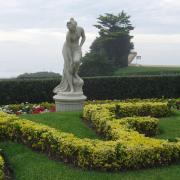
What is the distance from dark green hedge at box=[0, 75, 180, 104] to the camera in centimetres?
1667

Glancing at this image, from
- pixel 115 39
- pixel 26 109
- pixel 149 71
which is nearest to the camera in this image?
pixel 26 109

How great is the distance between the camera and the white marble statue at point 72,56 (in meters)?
12.6

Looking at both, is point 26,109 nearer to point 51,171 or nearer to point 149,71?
point 51,171

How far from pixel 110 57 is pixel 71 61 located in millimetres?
23791

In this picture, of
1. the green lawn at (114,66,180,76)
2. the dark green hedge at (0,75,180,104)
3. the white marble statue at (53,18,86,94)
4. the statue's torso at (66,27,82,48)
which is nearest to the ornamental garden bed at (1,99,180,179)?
the white marble statue at (53,18,86,94)

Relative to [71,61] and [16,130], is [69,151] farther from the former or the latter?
[71,61]

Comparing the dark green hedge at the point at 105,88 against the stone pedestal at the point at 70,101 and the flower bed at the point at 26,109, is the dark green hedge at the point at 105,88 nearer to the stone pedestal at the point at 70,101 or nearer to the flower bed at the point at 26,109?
the flower bed at the point at 26,109

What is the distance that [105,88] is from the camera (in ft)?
58.2

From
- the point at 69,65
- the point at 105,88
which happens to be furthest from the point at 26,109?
the point at 105,88

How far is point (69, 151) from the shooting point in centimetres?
693

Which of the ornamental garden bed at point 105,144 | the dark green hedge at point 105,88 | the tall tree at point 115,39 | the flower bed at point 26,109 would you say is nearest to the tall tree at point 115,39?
the tall tree at point 115,39

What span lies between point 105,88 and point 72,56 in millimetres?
5070

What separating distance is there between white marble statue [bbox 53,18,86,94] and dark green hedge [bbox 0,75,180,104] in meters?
3.80

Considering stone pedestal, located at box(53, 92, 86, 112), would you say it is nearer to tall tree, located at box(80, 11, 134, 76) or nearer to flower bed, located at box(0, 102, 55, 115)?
flower bed, located at box(0, 102, 55, 115)
